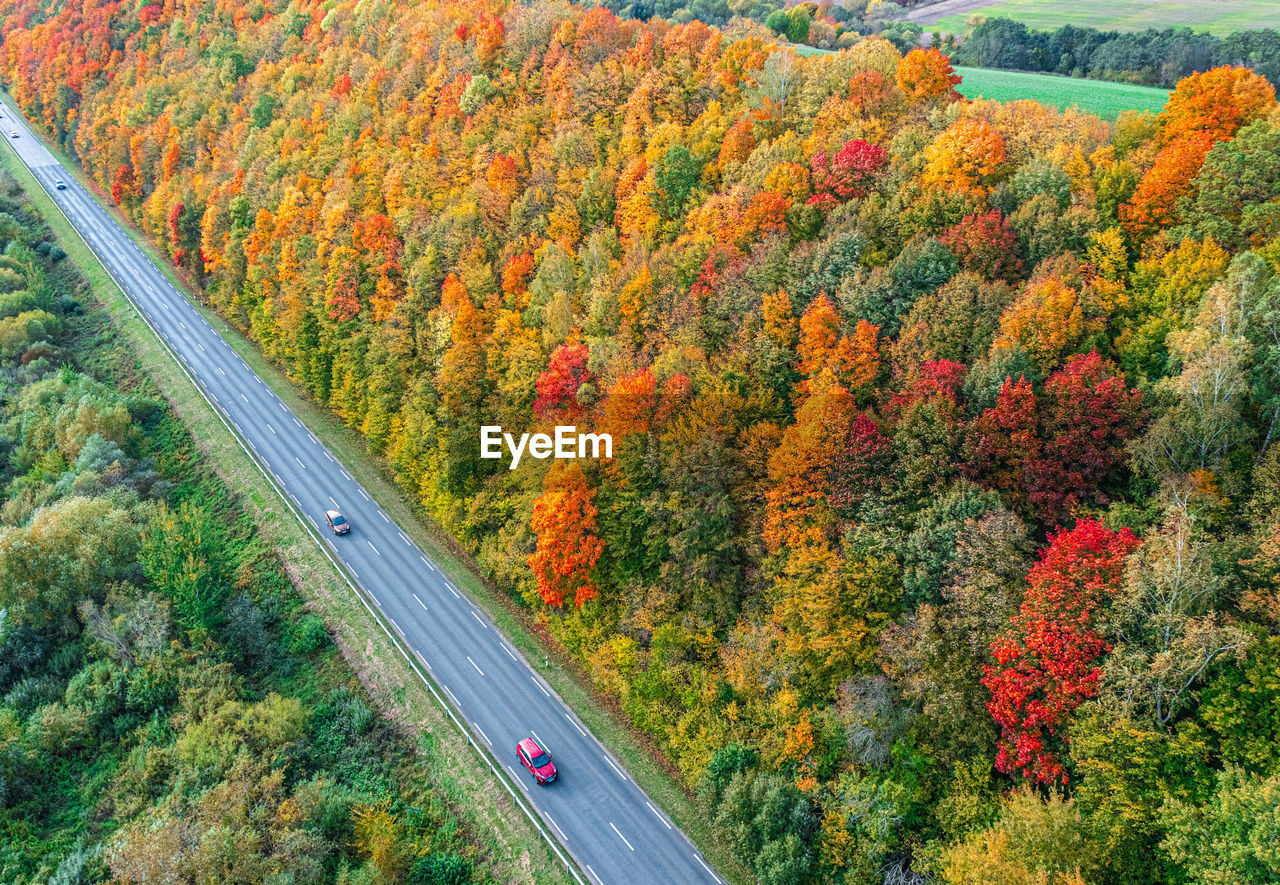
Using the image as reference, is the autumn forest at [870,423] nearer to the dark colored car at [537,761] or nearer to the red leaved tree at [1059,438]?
the red leaved tree at [1059,438]

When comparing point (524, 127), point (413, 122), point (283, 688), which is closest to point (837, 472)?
point (283, 688)

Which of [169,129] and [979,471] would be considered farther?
[169,129]

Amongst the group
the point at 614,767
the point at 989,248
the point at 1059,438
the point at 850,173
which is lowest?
the point at 614,767

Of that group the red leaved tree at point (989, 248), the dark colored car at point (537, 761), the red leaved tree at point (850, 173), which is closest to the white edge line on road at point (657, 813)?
the dark colored car at point (537, 761)

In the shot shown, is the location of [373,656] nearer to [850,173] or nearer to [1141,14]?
[850,173]

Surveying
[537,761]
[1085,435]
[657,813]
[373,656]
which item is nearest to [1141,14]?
[1085,435]

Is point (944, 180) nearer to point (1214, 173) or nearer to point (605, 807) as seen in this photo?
point (1214, 173)

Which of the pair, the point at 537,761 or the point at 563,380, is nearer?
the point at 537,761
